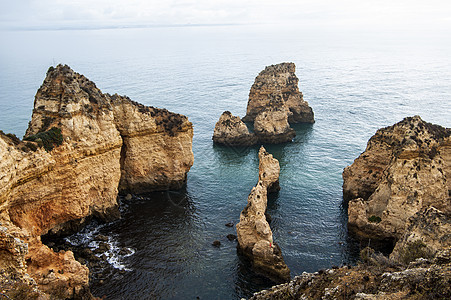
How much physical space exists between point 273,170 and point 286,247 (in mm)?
15760

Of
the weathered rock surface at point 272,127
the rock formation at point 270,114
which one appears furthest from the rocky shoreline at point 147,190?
the weathered rock surface at point 272,127

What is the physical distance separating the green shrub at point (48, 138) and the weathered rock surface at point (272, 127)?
5297 cm

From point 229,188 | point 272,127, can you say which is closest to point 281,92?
point 272,127

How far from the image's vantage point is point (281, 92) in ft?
321

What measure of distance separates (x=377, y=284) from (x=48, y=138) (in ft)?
117

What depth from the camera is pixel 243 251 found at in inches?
1647

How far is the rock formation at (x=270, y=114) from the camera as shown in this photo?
8381cm

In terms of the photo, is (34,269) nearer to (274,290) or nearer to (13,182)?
(13,182)

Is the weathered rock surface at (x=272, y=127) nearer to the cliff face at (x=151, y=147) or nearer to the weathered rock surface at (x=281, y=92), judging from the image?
the weathered rock surface at (x=281, y=92)

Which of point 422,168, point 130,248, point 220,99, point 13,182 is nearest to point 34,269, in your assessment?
point 13,182

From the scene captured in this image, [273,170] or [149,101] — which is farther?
[149,101]

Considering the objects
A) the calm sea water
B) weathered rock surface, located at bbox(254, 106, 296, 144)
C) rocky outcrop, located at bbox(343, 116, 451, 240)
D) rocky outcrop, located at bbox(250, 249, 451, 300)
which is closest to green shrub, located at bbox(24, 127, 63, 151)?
the calm sea water

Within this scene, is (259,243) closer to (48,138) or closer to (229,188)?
(229,188)

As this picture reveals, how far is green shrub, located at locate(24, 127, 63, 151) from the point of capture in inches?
1520
